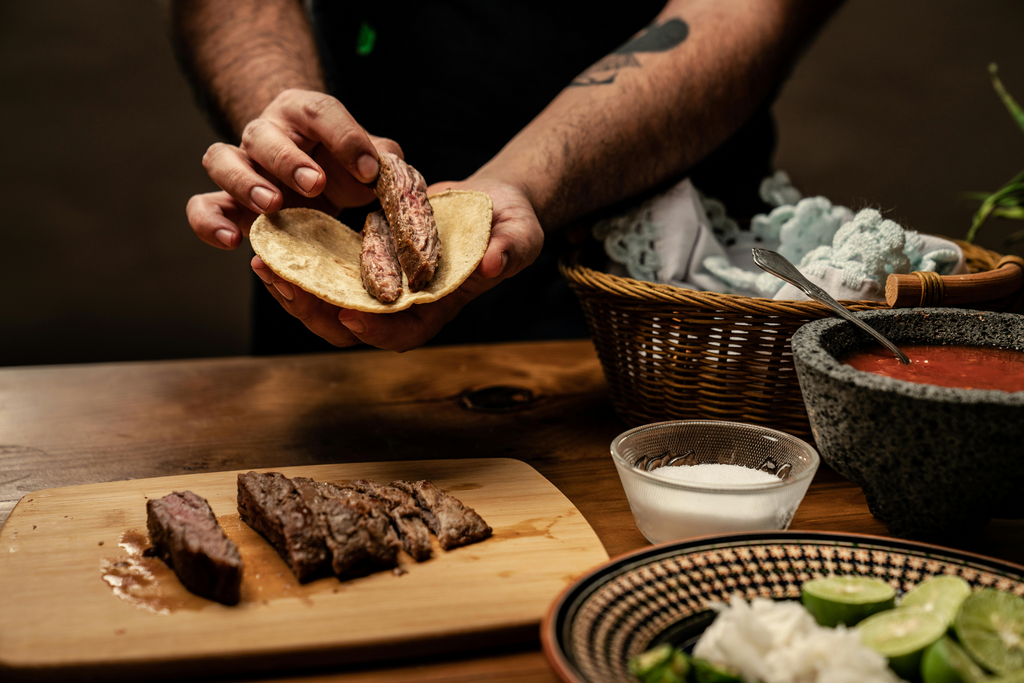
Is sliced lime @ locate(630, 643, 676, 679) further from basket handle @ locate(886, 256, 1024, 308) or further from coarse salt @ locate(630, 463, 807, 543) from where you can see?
basket handle @ locate(886, 256, 1024, 308)

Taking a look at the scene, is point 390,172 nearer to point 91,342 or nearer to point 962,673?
point 962,673

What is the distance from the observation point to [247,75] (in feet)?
6.40

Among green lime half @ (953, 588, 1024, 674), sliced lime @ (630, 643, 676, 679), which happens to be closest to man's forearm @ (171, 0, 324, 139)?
sliced lime @ (630, 643, 676, 679)

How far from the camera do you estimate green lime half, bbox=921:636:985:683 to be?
682 mm

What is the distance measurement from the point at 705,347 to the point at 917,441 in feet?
1.49

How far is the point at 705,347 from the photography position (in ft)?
4.29

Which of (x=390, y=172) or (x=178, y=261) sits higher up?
(x=390, y=172)

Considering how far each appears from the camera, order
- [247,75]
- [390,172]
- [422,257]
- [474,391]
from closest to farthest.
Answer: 1. [422,257]
2. [390,172]
3. [474,391]
4. [247,75]

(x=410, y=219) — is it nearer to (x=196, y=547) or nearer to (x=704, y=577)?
(x=196, y=547)

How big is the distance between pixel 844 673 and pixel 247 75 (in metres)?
1.90

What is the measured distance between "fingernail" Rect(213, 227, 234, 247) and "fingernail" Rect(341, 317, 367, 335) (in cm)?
32

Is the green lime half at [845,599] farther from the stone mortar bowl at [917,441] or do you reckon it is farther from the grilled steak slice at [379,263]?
the grilled steak slice at [379,263]

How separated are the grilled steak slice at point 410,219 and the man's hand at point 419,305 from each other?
0.29ft

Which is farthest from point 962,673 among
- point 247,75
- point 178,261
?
point 178,261
